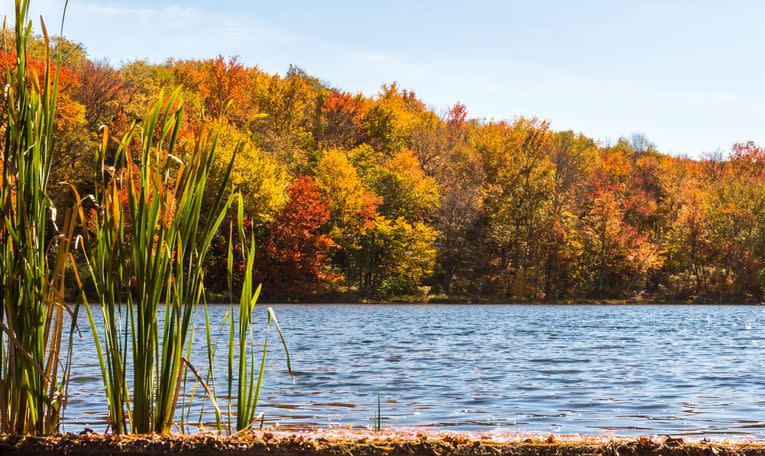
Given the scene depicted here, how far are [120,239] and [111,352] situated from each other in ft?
1.68

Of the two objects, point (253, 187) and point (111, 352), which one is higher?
point (253, 187)

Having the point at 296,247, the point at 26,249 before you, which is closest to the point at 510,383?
the point at 26,249

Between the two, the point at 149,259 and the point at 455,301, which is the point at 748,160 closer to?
the point at 455,301

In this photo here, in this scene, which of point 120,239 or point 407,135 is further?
point 407,135

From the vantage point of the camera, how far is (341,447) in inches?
145

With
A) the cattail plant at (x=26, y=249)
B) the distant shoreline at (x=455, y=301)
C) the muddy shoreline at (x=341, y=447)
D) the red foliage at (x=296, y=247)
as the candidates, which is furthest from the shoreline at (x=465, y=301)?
the muddy shoreline at (x=341, y=447)

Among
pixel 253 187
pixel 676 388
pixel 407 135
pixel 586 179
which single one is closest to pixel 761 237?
pixel 586 179

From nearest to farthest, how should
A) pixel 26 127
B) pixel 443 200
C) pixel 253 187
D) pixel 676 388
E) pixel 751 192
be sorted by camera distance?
1. pixel 26 127
2. pixel 676 388
3. pixel 253 187
4. pixel 443 200
5. pixel 751 192

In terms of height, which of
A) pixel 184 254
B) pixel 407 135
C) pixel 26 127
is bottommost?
pixel 184 254

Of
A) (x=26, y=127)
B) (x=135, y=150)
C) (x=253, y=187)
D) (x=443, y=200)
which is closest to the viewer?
(x=26, y=127)

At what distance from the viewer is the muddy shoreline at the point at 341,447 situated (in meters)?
3.62

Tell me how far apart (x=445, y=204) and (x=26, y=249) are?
2206 inches

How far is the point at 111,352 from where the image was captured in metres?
3.95

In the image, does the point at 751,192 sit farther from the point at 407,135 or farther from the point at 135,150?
the point at 135,150
